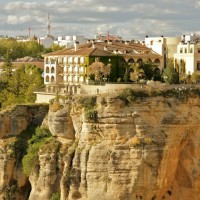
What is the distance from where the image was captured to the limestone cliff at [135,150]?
3131 centimetres

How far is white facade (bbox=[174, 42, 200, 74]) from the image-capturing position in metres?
40.2

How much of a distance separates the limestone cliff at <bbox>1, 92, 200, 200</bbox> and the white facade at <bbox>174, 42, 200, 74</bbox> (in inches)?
329

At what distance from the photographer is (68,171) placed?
109ft

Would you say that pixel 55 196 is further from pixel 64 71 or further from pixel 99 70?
pixel 64 71

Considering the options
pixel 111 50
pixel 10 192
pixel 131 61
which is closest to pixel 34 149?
pixel 10 192

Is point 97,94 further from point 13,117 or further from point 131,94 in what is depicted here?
point 13,117

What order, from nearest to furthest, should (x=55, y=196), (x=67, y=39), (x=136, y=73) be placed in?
1. (x=55, y=196)
2. (x=136, y=73)
3. (x=67, y=39)

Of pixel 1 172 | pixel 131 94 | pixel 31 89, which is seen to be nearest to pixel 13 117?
pixel 1 172

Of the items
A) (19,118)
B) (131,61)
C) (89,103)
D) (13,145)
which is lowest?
(13,145)

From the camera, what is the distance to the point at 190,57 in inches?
1590

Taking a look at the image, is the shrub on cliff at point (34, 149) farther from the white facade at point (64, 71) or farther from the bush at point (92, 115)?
the white facade at point (64, 71)

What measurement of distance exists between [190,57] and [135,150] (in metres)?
10.9

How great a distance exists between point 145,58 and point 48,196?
11.6 m

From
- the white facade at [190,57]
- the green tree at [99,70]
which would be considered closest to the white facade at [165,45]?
the white facade at [190,57]
